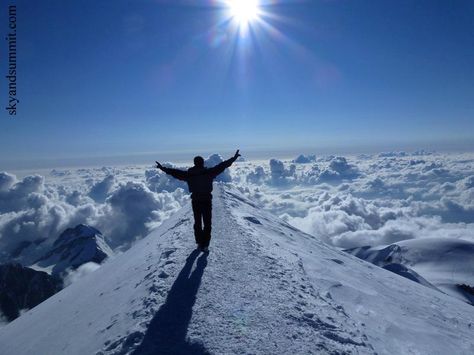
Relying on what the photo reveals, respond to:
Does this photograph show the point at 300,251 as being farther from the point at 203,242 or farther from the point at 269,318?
the point at 269,318

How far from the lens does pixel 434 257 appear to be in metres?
155

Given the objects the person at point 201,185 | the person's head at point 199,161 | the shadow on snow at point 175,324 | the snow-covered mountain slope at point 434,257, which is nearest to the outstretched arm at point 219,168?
the person at point 201,185

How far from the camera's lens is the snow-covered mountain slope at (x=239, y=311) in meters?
5.57

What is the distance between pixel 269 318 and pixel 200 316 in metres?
1.32

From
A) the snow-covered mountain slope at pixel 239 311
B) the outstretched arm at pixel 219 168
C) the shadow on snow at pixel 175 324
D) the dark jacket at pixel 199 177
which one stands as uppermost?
the outstretched arm at pixel 219 168

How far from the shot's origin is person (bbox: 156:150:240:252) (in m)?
10.3

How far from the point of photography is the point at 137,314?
254 inches

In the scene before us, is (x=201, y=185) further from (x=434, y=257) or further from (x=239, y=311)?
(x=434, y=257)

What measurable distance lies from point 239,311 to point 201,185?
4.76 m

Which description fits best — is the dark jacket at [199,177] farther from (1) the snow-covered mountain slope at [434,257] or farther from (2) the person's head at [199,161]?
(1) the snow-covered mountain slope at [434,257]

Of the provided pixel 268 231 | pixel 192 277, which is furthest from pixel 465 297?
pixel 192 277

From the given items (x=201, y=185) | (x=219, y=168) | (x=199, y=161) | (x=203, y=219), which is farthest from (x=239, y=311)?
(x=199, y=161)

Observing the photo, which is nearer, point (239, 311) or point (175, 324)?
point (175, 324)

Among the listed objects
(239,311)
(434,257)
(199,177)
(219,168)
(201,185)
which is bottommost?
(434,257)
